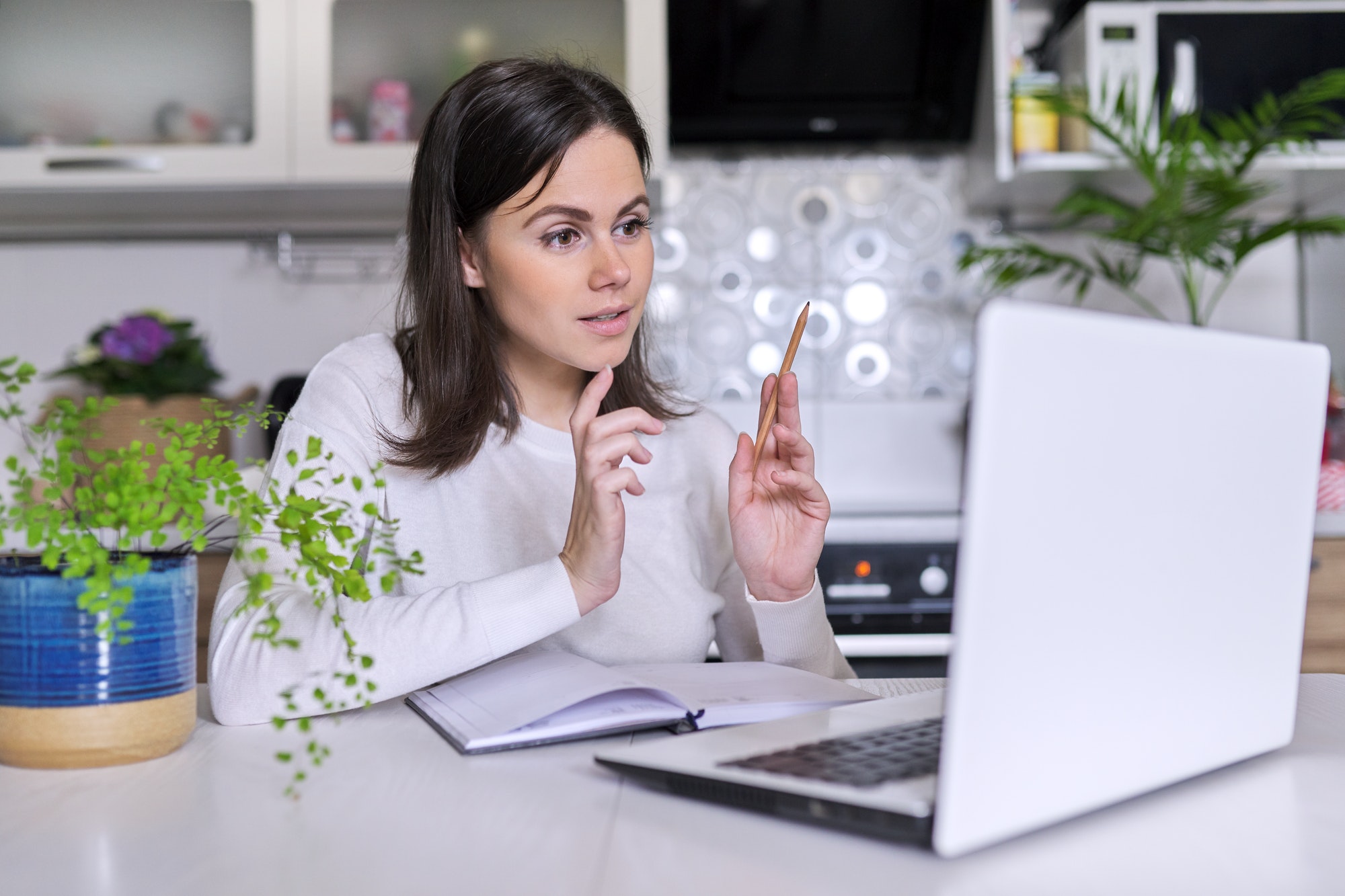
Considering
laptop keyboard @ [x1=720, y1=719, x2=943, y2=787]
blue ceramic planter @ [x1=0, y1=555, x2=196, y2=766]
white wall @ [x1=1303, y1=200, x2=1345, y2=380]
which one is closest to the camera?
laptop keyboard @ [x1=720, y1=719, x2=943, y2=787]

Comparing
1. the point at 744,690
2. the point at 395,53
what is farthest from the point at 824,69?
the point at 744,690

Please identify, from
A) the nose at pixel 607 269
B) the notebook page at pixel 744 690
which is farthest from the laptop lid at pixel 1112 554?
the nose at pixel 607 269

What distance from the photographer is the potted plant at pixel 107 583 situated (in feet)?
2.11

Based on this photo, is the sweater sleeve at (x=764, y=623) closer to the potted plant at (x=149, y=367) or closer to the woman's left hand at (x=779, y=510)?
the woman's left hand at (x=779, y=510)

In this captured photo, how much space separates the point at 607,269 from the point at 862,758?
0.67 metres

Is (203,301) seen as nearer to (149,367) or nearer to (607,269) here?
(149,367)

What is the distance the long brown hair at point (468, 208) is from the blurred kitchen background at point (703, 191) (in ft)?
2.75

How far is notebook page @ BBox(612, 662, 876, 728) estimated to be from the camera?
774 mm

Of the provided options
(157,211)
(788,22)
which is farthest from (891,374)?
(157,211)

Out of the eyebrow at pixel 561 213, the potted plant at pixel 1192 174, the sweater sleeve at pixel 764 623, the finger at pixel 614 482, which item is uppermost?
the potted plant at pixel 1192 174

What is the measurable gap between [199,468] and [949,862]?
1.61ft

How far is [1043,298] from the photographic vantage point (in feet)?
8.24

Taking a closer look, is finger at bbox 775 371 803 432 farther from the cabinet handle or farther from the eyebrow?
the cabinet handle

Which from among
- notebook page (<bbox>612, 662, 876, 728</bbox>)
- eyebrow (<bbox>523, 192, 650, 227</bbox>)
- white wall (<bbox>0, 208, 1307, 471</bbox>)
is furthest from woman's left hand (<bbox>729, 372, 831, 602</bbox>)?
white wall (<bbox>0, 208, 1307, 471</bbox>)
